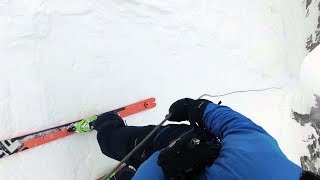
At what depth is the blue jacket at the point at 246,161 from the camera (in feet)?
3.61

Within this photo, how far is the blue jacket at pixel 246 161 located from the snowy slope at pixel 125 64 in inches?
45.5

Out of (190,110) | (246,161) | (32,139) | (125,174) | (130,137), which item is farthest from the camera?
(125,174)

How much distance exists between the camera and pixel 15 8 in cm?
226

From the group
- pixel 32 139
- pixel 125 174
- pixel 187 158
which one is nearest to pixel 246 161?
pixel 187 158

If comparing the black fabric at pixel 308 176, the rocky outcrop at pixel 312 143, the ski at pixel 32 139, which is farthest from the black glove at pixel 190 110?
the rocky outcrop at pixel 312 143

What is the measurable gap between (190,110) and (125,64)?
1101 millimetres

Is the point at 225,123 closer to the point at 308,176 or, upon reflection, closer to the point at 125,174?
the point at 308,176

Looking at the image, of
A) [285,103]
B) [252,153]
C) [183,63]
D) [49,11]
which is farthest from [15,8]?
[285,103]

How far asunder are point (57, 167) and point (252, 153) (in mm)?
1518

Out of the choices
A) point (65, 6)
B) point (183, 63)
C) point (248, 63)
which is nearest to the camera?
point (65, 6)

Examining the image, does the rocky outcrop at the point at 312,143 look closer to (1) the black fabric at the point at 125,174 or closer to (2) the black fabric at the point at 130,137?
(1) the black fabric at the point at 125,174

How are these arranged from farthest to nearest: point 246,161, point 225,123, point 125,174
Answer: point 125,174, point 225,123, point 246,161

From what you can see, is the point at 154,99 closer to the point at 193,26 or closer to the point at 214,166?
the point at 193,26

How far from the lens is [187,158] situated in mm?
1155
